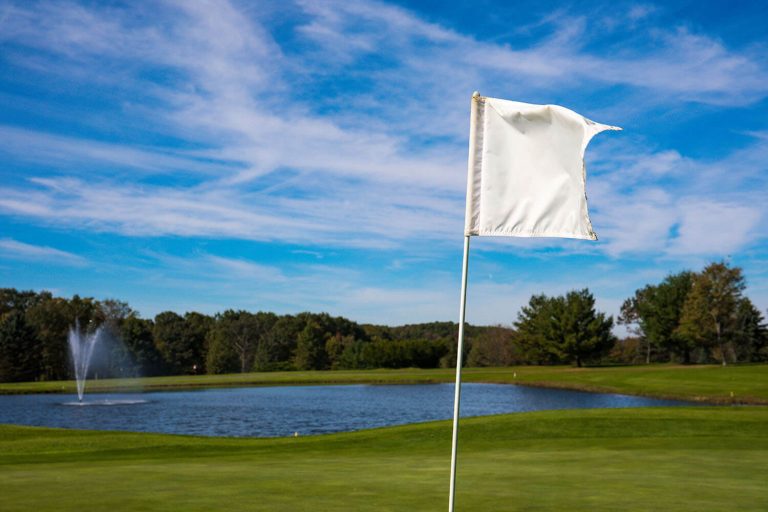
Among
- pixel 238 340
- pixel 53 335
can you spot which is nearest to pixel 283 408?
pixel 53 335

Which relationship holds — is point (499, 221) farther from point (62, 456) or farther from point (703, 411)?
point (703, 411)

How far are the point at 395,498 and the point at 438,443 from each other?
10959 mm

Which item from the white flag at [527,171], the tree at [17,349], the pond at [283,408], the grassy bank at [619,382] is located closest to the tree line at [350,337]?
the tree at [17,349]

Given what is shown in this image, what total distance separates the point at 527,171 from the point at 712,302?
80.2 meters

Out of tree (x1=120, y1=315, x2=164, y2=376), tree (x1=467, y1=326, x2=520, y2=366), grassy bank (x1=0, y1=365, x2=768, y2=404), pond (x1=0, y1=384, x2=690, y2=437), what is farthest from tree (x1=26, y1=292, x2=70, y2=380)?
tree (x1=467, y1=326, x2=520, y2=366)

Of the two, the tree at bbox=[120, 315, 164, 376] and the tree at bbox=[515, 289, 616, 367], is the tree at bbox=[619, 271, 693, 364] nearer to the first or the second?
the tree at bbox=[515, 289, 616, 367]

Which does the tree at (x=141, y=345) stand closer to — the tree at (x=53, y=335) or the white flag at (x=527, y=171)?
the tree at (x=53, y=335)

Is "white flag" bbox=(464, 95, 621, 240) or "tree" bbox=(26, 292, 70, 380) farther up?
"white flag" bbox=(464, 95, 621, 240)

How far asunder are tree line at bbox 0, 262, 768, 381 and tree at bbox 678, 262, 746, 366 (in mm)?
124

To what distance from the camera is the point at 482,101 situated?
22.2 feet

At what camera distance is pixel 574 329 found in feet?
298

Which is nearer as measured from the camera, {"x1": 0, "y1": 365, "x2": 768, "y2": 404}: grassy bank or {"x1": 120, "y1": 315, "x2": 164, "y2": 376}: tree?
{"x1": 0, "y1": 365, "x2": 768, "y2": 404}: grassy bank

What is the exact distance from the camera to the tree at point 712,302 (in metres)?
77.5

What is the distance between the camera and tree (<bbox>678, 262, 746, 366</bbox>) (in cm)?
7747
